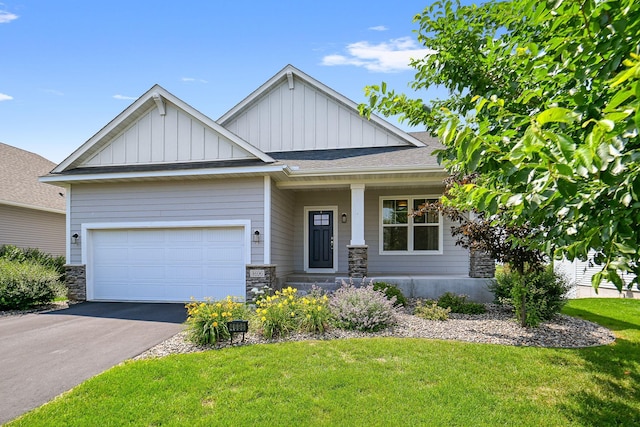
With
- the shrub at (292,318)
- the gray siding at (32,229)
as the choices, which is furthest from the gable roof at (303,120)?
the gray siding at (32,229)

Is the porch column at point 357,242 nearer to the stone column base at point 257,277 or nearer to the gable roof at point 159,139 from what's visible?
the stone column base at point 257,277

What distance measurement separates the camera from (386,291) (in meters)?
8.59

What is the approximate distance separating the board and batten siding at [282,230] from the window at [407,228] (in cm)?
294

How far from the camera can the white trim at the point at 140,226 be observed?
9422 millimetres

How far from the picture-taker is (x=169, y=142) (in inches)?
388

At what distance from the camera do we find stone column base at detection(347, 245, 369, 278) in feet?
31.5

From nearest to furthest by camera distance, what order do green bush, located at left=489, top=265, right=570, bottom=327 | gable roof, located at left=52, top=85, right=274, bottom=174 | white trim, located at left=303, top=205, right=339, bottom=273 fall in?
green bush, located at left=489, top=265, right=570, bottom=327 < gable roof, located at left=52, top=85, right=274, bottom=174 < white trim, located at left=303, top=205, right=339, bottom=273

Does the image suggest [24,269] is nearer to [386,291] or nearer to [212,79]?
[212,79]

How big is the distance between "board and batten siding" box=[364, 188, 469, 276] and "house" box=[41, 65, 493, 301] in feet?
0.11

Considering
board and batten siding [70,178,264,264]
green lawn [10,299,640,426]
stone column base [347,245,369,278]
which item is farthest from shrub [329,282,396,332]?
board and batten siding [70,178,264,264]

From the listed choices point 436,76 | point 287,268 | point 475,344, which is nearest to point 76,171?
point 287,268

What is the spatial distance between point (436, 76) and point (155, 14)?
8428 millimetres

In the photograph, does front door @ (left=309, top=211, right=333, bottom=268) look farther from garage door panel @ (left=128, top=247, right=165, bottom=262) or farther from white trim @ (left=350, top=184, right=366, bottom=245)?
garage door panel @ (left=128, top=247, right=165, bottom=262)

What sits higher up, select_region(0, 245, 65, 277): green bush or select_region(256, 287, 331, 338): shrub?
select_region(0, 245, 65, 277): green bush
